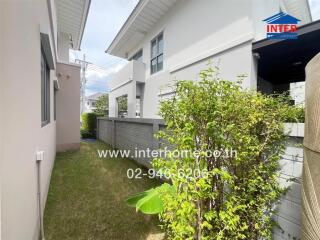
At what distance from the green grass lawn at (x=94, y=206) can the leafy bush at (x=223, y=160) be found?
1.23m

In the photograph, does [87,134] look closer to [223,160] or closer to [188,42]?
[188,42]

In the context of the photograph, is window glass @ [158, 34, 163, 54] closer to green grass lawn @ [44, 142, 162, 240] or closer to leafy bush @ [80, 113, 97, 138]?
green grass lawn @ [44, 142, 162, 240]

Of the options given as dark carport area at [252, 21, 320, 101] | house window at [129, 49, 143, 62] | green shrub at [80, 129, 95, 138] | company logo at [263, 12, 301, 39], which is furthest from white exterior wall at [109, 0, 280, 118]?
green shrub at [80, 129, 95, 138]

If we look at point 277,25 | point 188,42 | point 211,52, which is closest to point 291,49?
point 277,25

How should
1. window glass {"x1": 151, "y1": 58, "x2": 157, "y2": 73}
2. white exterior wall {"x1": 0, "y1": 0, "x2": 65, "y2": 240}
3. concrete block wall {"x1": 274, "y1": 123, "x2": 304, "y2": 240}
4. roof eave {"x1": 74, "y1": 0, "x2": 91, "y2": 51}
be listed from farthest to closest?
1. window glass {"x1": 151, "y1": 58, "x2": 157, "y2": 73}
2. roof eave {"x1": 74, "y1": 0, "x2": 91, "y2": 51}
3. concrete block wall {"x1": 274, "y1": 123, "x2": 304, "y2": 240}
4. white exterior wall {"x1": 0, "y1": 0, "x2": 65, "y2": 240}

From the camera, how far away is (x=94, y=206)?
388 cm

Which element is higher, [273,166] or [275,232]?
[273,166]

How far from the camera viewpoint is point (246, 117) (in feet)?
7.93

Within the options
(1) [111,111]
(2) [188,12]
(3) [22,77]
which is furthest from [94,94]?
(3) [22,77]

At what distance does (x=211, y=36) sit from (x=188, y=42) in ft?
3.98

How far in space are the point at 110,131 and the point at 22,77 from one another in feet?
28.7

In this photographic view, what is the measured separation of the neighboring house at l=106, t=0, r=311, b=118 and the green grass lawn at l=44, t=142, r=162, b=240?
2436 millimetres

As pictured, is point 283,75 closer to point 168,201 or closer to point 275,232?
point 275,232

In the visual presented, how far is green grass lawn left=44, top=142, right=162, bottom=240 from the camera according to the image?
3.07 m
